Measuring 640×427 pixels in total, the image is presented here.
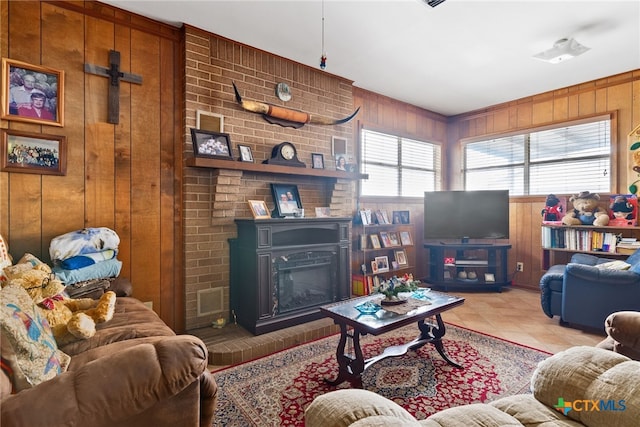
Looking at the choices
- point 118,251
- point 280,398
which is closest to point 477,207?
point 280,398

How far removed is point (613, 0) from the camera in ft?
8.23

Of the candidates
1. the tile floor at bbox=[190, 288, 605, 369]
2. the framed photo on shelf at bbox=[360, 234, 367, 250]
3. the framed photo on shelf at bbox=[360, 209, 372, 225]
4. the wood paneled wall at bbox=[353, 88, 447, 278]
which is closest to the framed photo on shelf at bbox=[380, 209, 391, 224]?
the wood paneled wall at bbox=[353, 88, 447, 278]

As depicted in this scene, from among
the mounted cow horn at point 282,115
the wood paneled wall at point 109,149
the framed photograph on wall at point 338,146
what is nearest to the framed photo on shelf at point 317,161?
the framed photograph on wall at point 338,146

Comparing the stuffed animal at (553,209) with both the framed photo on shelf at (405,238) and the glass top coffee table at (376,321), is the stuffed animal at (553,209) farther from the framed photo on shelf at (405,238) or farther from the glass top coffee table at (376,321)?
the glass top coffee table at (376,321)

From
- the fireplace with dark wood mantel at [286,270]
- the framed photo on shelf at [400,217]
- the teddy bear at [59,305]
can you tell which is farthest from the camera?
the framed photo on shelf at [400,217]

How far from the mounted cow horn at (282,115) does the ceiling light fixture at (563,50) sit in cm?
197

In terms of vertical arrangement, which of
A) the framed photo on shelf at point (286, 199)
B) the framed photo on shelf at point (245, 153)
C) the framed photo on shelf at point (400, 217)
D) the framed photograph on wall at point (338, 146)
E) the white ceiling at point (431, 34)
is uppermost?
the white ceiling at point (431, 34)

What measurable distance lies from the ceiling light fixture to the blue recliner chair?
192cm

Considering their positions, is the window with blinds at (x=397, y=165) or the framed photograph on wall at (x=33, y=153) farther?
the window with blinds at (x=397, y=165)

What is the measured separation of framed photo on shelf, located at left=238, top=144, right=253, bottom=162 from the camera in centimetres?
312

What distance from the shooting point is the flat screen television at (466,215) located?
4590 mm

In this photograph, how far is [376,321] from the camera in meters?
2.02

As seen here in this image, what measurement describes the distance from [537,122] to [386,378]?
4.19m

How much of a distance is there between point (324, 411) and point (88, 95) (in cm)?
283
